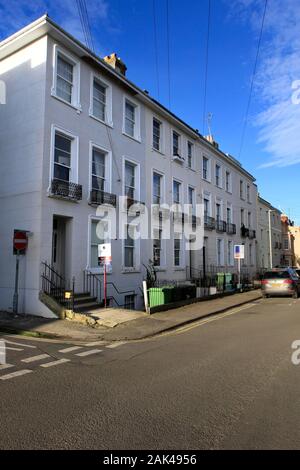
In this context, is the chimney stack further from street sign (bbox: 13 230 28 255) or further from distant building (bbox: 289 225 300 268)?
distant building (bbox: 289 225 300 268)

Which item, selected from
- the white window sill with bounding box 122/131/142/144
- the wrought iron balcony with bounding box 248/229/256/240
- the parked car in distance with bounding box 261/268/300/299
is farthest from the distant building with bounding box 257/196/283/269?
the white window sill with bounding box 122/131/142/144

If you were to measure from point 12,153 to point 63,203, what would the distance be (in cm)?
293

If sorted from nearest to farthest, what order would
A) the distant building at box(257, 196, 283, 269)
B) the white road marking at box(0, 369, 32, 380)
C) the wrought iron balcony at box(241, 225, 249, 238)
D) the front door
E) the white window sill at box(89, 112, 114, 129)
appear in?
1. the white road marking at box(0, 369, 32, 380)
2. the front door
3. the white window sill at box(89, 112, 114, 129)
4. the wrought iron balcony at box(241, 225, 249, 238)
5. the distant building at box(257, 196, 283, 269)

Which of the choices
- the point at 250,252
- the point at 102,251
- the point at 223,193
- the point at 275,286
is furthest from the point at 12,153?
the point at 250,252

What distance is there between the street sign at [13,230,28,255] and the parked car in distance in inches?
554

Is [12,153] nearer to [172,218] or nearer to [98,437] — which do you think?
[172,218]

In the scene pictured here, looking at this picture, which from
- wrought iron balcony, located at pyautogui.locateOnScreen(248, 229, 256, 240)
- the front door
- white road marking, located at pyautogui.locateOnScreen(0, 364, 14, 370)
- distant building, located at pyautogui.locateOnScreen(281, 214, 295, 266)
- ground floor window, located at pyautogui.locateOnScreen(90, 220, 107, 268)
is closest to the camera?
white road marking, located at pyautogui.locateOnScreen(0, 364, 14, 370)

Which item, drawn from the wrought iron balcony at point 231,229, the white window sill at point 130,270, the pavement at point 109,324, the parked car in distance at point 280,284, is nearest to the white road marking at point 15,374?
the pavement at point 109,324

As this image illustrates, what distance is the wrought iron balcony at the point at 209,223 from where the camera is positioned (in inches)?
1053

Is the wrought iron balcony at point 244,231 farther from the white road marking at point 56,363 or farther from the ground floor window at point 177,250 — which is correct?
the white road marking at point 56,363

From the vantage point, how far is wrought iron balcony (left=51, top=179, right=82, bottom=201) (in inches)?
540

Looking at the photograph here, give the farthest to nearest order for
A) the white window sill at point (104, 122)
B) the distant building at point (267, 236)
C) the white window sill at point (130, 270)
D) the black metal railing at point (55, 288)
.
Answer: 1. the distant building at point (267, 236)
2. the white window sill at point (130, 270)
3. the white window sill at point (104, 122)
4. the black metal railing at point (55, 288)

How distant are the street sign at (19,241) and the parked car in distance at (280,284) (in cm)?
1408

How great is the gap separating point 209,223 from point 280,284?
7.75 meters
